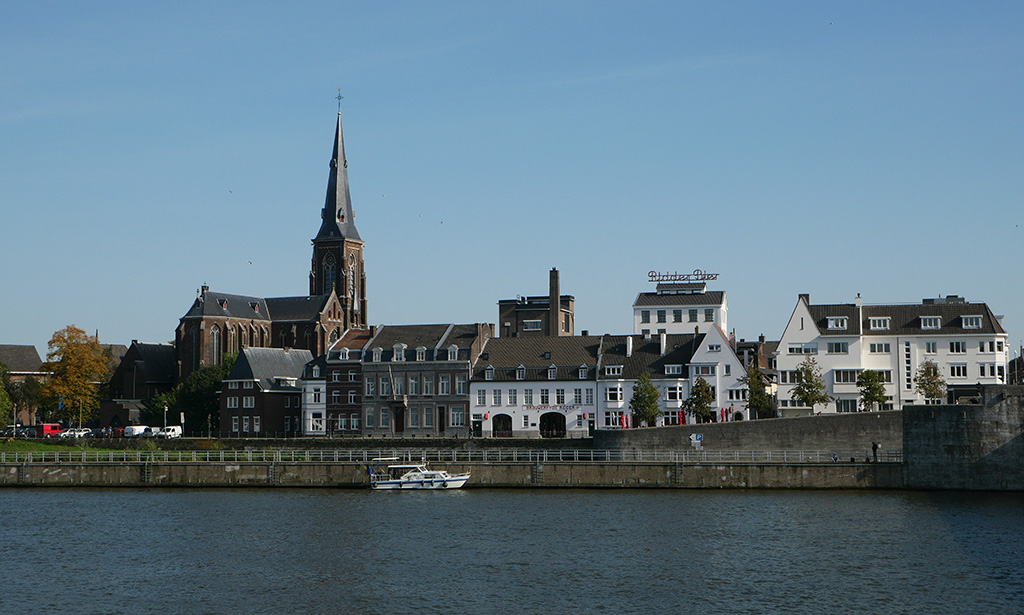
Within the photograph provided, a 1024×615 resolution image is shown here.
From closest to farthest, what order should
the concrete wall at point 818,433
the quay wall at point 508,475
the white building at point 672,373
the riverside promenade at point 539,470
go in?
the quay wall at point 508,475
the riverside promenade at point 539,470
the concrete wall at point 818,433
the white building at point 672,373

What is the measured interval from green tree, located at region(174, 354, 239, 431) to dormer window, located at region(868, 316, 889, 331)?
229ft

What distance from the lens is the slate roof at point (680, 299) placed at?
128250 millimetres

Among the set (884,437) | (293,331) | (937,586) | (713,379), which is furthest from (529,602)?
(293,331)

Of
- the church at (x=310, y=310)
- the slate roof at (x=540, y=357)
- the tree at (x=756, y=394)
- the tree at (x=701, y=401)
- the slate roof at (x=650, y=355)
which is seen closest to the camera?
the tree at (x=756, y=394)

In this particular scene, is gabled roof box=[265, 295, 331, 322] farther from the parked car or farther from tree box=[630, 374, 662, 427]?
tree box=[630, 374, 662, 427]

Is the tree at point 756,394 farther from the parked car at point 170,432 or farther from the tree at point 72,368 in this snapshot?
the tree at point 72,368

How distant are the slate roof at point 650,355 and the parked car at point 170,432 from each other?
4331 cm

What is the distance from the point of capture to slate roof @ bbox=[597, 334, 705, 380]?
107562 mm

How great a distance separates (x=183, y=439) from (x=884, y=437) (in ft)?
216

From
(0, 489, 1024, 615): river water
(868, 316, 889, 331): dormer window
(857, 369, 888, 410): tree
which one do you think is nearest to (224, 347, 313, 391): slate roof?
(0, 489, 1024, 615): river water

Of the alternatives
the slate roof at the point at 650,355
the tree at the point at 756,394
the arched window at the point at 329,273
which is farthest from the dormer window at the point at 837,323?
the arched window at the point at 329,273

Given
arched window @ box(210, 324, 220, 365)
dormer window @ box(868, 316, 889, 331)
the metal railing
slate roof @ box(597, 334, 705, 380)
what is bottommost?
the metal railing

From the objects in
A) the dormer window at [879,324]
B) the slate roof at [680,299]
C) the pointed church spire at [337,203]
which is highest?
the pointed church spire at [337,203]

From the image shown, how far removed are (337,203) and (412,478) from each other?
4344 inches
